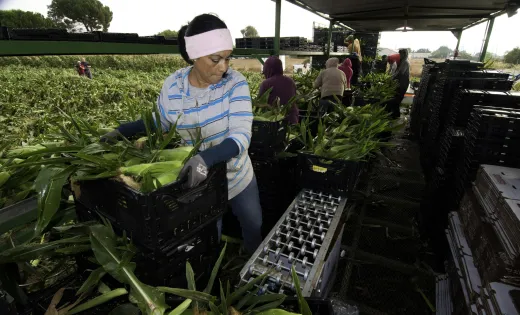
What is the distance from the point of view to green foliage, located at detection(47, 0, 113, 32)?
47562mm

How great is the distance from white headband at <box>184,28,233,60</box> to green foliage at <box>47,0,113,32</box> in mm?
58753

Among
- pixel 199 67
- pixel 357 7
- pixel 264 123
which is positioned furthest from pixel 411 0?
pixel 199 67

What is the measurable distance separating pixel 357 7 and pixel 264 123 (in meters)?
6.34

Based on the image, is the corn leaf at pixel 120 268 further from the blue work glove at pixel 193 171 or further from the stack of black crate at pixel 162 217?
the blue work glove at pixel 193 171

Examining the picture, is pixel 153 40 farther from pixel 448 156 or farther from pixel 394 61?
pixel 394 61

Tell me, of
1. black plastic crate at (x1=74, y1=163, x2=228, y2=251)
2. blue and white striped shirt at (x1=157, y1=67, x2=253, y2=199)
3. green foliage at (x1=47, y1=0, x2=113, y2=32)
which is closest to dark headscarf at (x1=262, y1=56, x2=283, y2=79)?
blue and white striped shirt at (x1=157, y1=67, x2=253, y2=199)

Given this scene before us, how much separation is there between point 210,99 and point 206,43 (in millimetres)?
331

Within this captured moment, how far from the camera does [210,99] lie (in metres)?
1.74

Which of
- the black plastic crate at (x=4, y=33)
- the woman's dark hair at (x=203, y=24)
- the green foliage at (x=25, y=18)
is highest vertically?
the green foliage at (x=25, y=18)

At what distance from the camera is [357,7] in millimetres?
7305

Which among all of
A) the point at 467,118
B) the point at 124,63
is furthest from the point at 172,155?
the point at 124,63

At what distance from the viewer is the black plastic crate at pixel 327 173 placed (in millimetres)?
2490

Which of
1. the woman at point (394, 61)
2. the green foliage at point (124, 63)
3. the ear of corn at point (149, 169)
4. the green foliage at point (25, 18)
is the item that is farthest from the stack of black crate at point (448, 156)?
the green foliage at point (25, 18)

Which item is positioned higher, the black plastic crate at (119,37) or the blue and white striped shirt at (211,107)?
the black plastic crate at (119,37)
